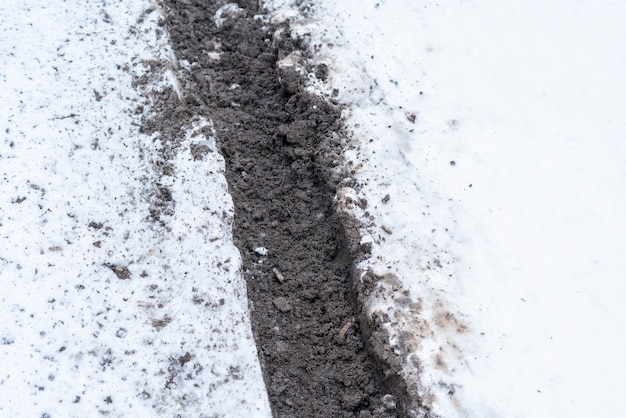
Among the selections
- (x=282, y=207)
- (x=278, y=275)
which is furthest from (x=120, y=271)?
(x=282, y=207)

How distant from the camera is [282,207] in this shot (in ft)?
16.6

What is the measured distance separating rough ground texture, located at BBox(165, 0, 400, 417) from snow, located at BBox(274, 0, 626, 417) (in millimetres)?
310

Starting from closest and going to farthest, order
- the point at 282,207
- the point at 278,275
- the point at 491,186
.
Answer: the point at 278,275, the point at 491,186, the point at 282,207

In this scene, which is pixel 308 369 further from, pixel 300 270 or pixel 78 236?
pixel 78 236

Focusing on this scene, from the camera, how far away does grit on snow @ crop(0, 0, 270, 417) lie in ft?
12.3

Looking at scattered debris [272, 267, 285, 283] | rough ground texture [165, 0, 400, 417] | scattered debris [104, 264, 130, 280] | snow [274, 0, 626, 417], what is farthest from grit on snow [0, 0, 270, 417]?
snow [274, 0, 626, 417]

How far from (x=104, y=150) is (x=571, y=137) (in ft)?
15.1

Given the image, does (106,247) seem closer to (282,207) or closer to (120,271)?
(120,271)

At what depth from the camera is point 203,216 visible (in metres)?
4.67

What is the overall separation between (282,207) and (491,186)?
1992mm

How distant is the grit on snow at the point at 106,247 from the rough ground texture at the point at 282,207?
247 millimetres

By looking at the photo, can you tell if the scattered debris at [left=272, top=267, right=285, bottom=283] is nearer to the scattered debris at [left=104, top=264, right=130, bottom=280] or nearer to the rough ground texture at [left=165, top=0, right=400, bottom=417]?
the rough ground texture at [left=165, top=0, right=400, bottom=417]

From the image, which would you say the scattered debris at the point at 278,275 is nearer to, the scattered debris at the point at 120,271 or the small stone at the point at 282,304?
the small stone at the point at 282,304

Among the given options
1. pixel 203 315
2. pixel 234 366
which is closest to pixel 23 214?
pixel 203 315
